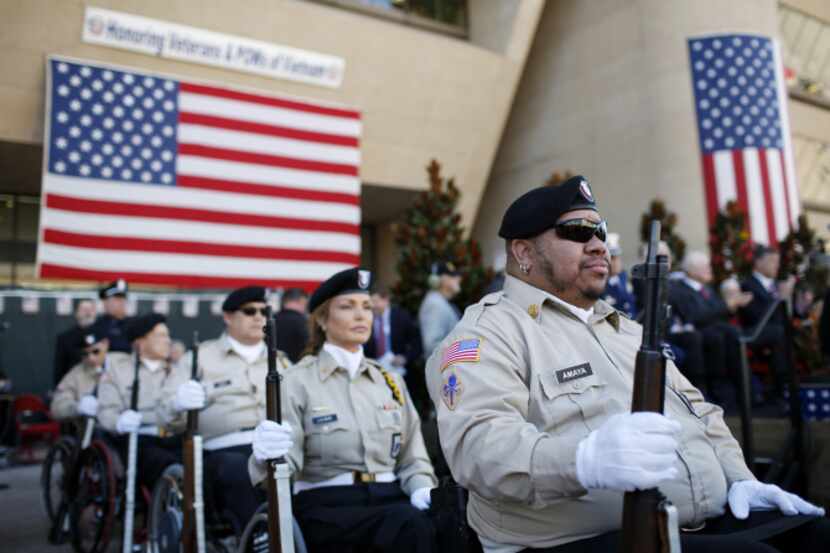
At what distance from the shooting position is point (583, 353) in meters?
1.71

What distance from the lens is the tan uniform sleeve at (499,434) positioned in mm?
1345

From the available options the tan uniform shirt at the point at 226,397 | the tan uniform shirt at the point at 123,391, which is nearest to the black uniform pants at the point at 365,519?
the tan uniform shirt at the point at 226,397

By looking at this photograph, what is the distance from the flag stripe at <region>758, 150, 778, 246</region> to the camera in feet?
34.8

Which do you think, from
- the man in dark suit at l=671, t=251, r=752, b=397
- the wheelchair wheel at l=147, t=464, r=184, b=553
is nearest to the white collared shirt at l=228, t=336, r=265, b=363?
the wheelchair wheel at l=147, t=464, r=184, b=553

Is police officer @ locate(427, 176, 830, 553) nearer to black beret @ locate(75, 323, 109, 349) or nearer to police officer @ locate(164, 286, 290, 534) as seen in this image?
police officer @ locate(164, 286, 290, 534)

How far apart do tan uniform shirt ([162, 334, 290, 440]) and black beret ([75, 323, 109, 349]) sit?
2701mm

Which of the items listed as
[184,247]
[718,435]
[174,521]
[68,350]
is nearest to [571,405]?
[718,435]

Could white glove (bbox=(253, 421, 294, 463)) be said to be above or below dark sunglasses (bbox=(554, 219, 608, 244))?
below

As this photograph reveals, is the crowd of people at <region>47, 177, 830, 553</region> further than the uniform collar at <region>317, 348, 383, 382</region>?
No

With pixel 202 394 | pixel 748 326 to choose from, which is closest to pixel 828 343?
pixel 748 326

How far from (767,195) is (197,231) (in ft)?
28.0

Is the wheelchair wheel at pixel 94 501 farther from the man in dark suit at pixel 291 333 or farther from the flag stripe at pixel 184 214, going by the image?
the flag stripe at pixel 184 214

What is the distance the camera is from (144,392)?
15.5 feet

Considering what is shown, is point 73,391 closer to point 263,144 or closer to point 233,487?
point 233,487
